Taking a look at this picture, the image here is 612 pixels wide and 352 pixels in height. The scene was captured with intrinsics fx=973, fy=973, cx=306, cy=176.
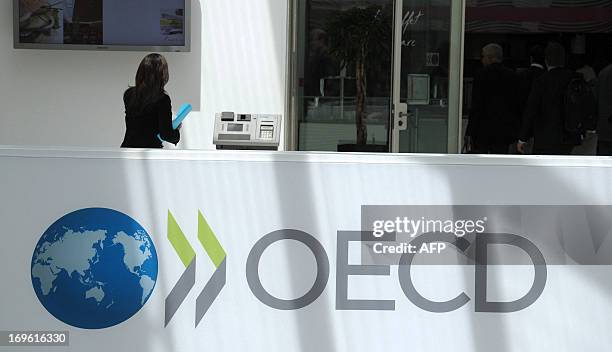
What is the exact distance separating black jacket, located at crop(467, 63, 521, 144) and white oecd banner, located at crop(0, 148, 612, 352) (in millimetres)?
4242

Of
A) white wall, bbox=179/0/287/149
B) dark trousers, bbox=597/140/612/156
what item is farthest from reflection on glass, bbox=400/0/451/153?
dark trousers, bbox=597/140/612/156

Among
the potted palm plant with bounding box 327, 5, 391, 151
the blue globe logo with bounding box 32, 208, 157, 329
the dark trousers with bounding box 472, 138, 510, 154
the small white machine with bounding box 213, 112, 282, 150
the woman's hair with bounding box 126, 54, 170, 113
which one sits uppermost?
the potted palm plant with bounding box 327, 5, 391, 151

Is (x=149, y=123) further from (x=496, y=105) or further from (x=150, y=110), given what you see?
(x=496, y=105)

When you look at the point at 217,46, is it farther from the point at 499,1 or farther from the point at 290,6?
the point at 499,1

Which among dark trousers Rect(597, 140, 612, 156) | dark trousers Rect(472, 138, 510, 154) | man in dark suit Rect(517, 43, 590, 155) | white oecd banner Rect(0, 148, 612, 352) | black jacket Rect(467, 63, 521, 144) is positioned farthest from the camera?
dark trousers Rect(472, 138, 510, 154)

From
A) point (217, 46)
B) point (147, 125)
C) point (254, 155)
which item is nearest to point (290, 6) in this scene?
point (217, 46)

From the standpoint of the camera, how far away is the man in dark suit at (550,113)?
7168 mm

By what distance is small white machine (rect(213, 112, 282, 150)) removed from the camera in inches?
289

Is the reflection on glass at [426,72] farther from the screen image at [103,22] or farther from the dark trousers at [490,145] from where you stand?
the screen image at [103,22]

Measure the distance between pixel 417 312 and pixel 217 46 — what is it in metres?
4.99

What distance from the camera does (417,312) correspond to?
3.53 m

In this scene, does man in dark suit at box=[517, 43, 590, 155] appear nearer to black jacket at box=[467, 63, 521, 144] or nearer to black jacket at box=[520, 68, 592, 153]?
black jacket at box=[520, 68, 592, 153]

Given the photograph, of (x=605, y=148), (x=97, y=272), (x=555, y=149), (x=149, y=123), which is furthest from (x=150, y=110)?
(x=605, y=148)

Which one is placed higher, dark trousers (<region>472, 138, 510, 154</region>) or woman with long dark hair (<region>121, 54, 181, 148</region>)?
woman with long dark hair (<region>121, 54, 181, 148</region>)
